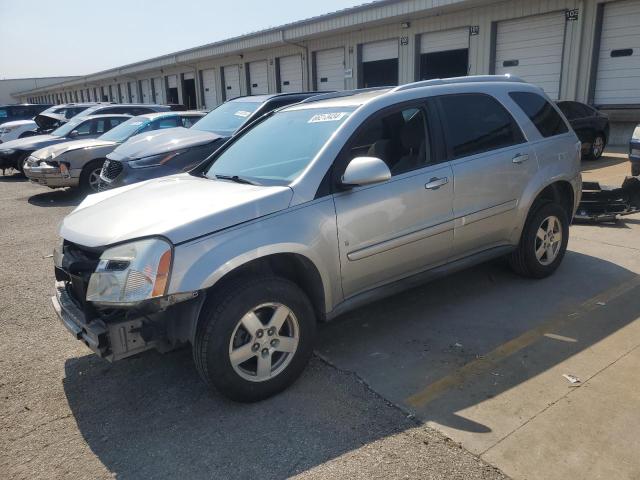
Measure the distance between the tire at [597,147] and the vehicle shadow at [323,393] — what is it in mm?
9679

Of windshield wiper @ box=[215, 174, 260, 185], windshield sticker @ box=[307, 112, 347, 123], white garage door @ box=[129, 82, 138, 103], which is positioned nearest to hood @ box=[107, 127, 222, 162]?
windshield wiper @ box=[215, 174, 260, 185]

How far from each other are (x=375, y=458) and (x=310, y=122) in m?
2.46

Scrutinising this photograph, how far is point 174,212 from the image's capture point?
10.5 ft

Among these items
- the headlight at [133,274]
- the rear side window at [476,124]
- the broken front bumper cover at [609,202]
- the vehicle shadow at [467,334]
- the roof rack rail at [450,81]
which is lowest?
the vehicle shadow at [467,334]

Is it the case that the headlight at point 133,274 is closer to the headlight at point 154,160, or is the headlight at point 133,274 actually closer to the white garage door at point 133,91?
the headlight at point 154,160

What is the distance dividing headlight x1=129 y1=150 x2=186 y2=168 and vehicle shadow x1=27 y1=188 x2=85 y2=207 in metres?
3.10

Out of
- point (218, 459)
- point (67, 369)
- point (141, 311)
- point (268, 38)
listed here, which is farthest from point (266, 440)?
point (268, 38)

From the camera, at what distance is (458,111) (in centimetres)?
435

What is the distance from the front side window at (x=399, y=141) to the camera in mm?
3900

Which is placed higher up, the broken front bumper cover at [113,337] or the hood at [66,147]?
the hood at [66,147]

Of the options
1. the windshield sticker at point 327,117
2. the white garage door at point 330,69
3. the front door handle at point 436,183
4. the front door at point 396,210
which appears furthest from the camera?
the white garage door at point 330,69

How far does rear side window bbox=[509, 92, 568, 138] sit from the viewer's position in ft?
16.0

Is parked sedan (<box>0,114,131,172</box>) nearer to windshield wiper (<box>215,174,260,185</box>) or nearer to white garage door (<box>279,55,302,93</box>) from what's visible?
windshield wiper (<box>215,174,260,185</box>)

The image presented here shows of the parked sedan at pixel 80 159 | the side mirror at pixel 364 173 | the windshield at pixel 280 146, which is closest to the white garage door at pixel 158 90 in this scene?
the parked sedan at pixel 80 159
